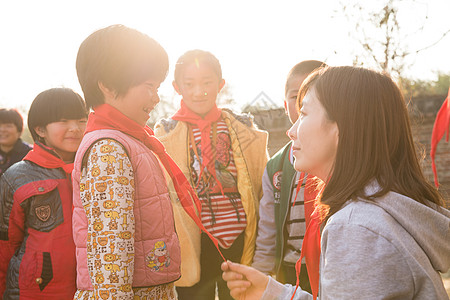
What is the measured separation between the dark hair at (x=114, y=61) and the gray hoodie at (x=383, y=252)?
0.98 m

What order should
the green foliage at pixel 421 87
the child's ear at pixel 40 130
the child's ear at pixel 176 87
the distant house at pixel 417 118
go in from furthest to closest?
the distant house at pixel 417 118 → the green foliage at pixel 421 87 → the child's ear at pixel 176 87 → the child's ear at pixel 40 130

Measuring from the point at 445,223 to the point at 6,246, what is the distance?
90.9 inches

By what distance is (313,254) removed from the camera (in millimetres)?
1558

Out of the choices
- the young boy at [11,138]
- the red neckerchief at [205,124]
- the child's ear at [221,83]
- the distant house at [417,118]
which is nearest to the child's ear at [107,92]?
the red neckerchief at [205,124]

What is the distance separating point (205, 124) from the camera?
2.99m

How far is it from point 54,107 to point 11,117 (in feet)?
7.16

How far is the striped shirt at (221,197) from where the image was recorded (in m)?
2.80

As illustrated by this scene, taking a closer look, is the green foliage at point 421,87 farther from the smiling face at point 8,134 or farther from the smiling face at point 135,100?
the smiling face at point 8,134

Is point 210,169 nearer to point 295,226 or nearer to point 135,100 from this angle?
point 295,226

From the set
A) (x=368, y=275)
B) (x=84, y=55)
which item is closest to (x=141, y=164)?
(x=84, y=55)

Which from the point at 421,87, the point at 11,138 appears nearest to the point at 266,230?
the point at 11,138

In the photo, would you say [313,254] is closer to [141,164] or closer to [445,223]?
[445,223]

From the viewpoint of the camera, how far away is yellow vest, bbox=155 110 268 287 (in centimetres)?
285

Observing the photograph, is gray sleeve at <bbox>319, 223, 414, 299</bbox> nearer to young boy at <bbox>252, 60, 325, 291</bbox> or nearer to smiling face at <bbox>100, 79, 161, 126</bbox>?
smiling face at <bbox>100, 79, 161, 126</bbox>
